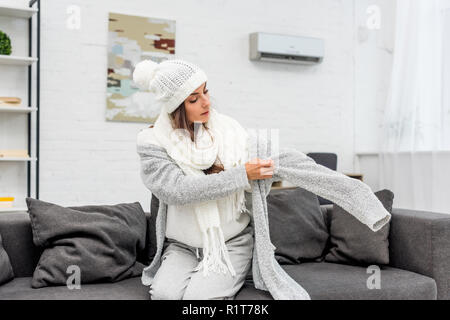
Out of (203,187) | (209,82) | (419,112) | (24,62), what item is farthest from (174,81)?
(419,112)

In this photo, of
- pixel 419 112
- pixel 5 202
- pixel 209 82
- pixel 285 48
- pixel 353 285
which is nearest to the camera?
pixel 353 285

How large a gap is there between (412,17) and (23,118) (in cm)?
335

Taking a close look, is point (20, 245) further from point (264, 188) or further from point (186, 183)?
point (264, 188)

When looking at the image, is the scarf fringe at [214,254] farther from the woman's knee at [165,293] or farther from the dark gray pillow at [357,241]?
the dark gray pillow at [357,241]

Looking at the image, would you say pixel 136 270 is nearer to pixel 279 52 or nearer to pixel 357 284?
pixel 357 284

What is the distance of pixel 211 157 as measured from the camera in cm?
205

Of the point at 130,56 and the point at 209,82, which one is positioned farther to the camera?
the point at 209,82

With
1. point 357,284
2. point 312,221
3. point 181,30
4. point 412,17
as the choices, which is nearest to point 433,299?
point 357,284

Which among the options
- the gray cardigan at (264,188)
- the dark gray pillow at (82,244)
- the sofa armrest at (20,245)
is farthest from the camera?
the sofa armrest at (20,245)

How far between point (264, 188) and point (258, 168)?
149 millimetres

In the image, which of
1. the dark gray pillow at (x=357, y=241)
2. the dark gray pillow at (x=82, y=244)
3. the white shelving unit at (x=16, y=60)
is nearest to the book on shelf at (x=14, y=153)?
the white shelving unit at (x=16, y=60)

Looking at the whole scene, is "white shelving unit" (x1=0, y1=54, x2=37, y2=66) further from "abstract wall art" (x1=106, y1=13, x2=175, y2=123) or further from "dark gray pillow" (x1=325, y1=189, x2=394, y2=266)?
"dark gray pillow" (x1=325, y1=189, x2=394, y2=266)

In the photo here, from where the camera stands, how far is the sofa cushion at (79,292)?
196 cm

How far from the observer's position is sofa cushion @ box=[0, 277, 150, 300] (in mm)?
1959
